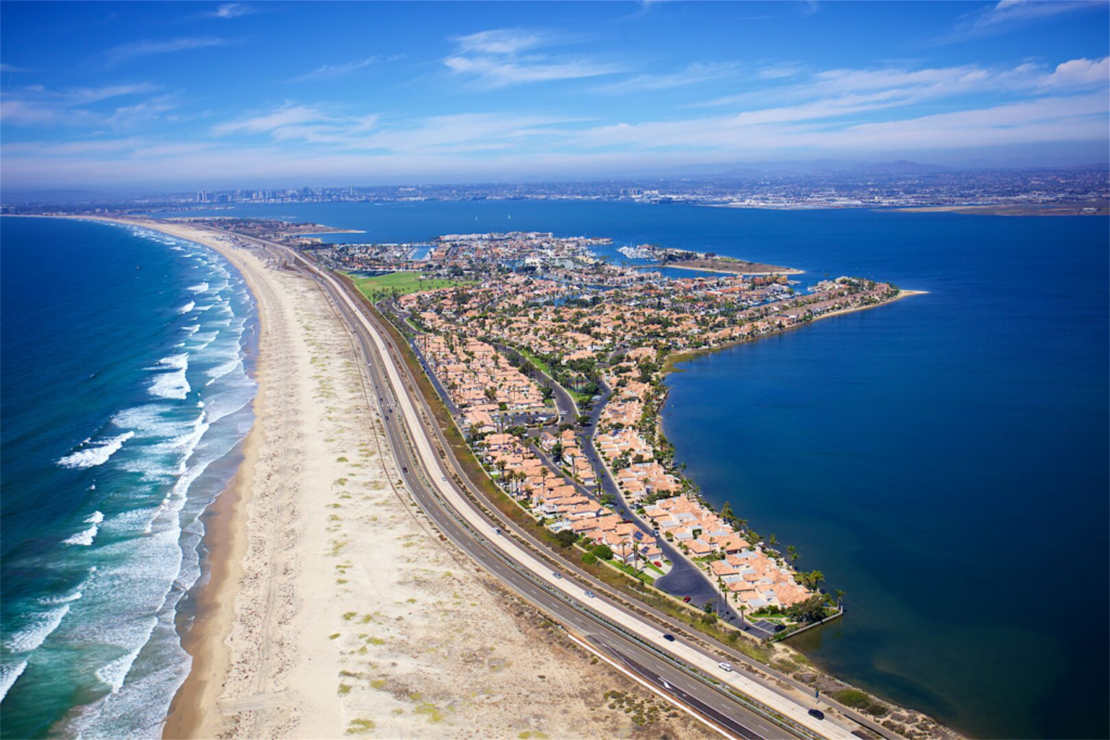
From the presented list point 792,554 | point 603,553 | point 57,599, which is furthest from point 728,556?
point 57,599

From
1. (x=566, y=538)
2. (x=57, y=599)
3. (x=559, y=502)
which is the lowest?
(x=57, y=599)

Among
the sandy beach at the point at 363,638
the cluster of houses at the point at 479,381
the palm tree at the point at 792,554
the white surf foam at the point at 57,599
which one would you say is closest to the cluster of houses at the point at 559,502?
the cluster of houses at the point at 479,381

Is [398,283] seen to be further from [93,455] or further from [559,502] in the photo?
[559,502]

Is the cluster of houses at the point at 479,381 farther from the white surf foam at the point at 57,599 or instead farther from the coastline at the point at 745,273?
the coastline at the point at 745,273

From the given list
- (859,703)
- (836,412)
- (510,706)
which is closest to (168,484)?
(510,706)

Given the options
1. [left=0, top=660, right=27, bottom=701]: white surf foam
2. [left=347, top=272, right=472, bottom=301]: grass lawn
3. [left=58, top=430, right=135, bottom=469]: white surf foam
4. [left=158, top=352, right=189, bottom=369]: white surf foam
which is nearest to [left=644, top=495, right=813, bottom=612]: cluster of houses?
[left=0, top=660, right=27, bottom=701]: white surf foam

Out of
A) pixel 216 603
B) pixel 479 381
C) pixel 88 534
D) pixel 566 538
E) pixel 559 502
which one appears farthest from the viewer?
pixel 479 381

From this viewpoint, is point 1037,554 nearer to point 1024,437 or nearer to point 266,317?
point 1024,437
